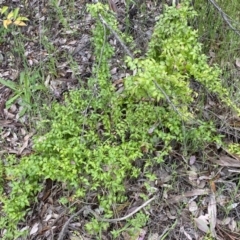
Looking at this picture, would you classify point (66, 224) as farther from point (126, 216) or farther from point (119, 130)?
point (119, 130)

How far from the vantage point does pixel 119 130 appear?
2.13 metres

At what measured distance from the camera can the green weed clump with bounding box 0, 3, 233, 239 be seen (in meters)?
1.99

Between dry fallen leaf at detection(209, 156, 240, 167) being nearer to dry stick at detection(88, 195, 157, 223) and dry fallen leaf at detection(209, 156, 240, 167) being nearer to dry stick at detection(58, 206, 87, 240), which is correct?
dry stick at detection(88, 195, 157, 223)

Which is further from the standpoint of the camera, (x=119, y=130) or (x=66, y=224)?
(x=119, y=130)

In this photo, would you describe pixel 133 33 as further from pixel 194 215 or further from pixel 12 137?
pixel 194 215

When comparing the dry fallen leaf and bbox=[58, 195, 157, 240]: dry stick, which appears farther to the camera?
the dry fallen leaf

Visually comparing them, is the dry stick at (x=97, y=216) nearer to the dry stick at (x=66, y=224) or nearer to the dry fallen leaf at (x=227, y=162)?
the dry stick at (x=66, y=224)

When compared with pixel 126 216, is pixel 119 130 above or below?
above

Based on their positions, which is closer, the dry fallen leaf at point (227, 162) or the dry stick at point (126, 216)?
the dry stick at point (126, 216)

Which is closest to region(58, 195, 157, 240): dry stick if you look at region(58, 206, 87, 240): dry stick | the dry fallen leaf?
region(58, 206, 87, 240): dry stick

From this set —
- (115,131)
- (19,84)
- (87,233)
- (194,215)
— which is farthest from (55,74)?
(194,215)

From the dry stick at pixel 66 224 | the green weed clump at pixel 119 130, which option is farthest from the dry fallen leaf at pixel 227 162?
the dry stick at pixel 66 224

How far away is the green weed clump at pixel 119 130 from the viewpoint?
1990 mm

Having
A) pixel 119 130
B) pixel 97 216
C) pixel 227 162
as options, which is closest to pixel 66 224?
pixel 97 216
